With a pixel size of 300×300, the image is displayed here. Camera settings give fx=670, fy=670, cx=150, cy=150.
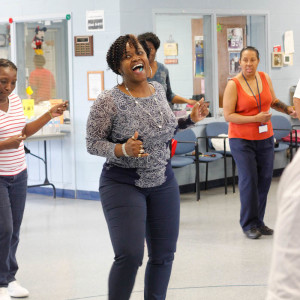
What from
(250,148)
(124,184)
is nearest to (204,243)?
(250,148)

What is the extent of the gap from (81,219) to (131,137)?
12.8 ft

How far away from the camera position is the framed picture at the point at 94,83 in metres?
7.80

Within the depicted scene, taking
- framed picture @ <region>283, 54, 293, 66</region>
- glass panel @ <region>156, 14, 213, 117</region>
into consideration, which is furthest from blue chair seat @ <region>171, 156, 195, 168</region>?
framed picture @ <region>283, 54, 293, 66</region>

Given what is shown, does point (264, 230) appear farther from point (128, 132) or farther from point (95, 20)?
point (95, 20)

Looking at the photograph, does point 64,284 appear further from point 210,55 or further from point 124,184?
point 210,55

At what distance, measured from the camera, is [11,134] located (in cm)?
388

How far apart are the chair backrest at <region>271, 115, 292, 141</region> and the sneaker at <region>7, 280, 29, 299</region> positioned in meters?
5.61

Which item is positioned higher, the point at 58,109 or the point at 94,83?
the point at 94,83

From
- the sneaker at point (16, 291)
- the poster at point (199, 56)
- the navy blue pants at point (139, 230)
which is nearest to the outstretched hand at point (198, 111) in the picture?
the navy blue pants at point (139, 230)

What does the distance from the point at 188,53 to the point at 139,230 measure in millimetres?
5760

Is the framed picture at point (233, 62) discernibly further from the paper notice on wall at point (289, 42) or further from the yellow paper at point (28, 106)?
the yellow paper at point (28, 106)

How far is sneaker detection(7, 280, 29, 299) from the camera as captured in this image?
4270 millimetres

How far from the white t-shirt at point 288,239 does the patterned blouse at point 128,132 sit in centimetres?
193

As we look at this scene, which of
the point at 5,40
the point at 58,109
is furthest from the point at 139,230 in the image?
the point at 5,40
